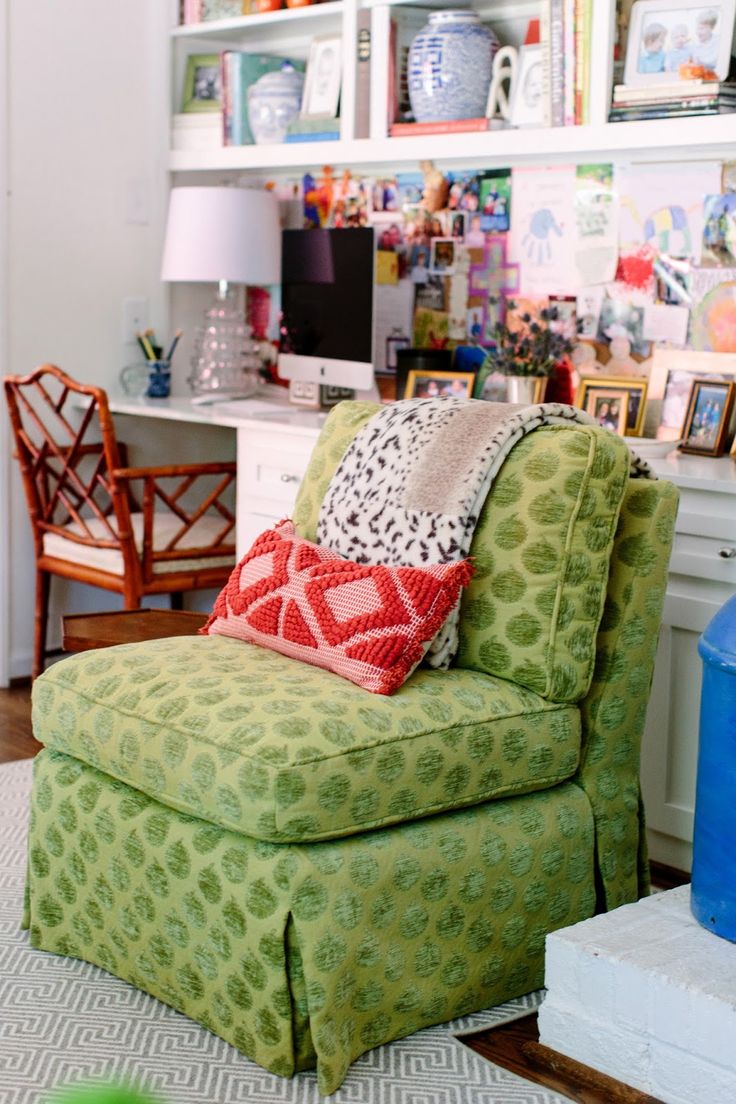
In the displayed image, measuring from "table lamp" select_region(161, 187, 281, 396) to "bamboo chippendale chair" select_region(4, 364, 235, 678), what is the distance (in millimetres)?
367

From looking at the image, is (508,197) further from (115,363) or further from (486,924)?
(486,924)

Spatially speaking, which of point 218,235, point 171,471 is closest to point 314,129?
point 218,235

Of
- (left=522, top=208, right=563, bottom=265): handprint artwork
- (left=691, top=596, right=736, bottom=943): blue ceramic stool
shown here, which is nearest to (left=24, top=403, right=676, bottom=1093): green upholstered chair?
(left=691, top=596, right=736, bottom=943): blue ceramic stool

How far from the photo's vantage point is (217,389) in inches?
155

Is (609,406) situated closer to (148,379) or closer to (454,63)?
(454,63)

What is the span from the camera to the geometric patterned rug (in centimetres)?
184

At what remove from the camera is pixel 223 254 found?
3.76 meters

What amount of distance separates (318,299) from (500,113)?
2.29 ft

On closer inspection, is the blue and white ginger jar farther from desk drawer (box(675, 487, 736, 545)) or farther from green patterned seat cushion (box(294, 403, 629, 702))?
green patterned seat cushion (box(294, 403, 629, 702))

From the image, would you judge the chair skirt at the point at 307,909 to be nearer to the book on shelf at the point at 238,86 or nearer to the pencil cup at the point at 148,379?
the pencil cup at the point at 148,379

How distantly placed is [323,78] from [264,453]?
1054mm

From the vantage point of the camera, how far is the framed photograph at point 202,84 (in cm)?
404

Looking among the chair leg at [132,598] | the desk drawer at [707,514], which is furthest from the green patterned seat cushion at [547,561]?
the chair leg at [132,598]

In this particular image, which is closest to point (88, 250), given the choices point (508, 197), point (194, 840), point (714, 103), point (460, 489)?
point (508, 197)
